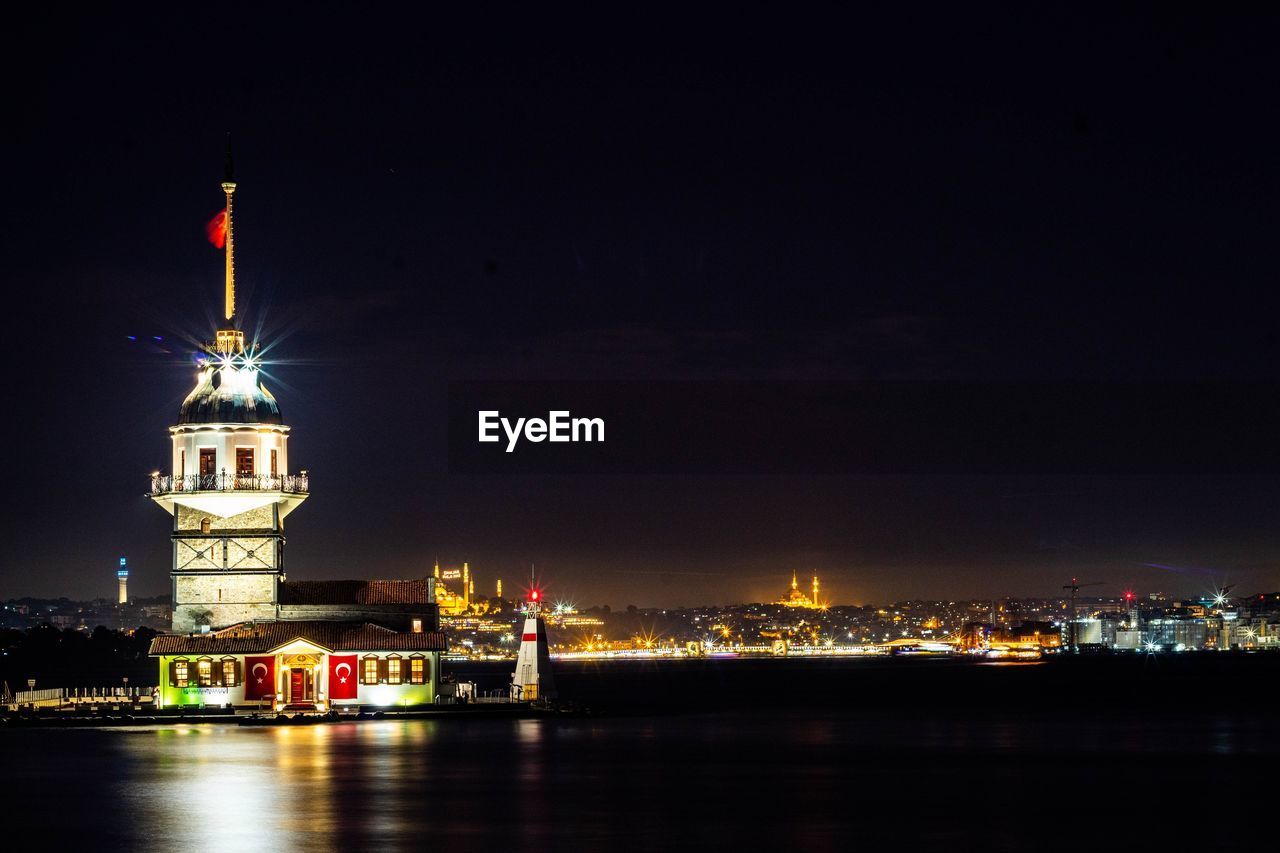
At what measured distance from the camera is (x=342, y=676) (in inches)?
3191

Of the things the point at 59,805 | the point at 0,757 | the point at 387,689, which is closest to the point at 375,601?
the point at 387,689

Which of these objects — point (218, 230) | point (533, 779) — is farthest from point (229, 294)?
point (533, 779)

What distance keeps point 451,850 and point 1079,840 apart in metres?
12.5

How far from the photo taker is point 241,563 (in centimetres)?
8256

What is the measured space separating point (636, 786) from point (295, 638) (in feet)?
105

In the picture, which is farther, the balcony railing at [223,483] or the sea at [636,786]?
the balcony railing at [223,483]

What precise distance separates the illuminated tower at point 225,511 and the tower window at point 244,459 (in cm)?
4

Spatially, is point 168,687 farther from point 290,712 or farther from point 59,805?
point 59,805

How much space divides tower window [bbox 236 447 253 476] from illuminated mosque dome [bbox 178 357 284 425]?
1.20 metres

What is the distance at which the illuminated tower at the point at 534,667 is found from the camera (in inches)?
3278

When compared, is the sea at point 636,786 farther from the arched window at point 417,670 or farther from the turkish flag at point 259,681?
the turkish flag at point 259,681

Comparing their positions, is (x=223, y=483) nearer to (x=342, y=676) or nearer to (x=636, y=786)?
(x=342, y=676)

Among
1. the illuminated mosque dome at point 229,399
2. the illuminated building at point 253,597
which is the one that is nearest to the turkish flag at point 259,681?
the illuminated building at point 253,597

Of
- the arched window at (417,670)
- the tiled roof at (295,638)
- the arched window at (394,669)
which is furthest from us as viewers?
the arched window at (417,670)
